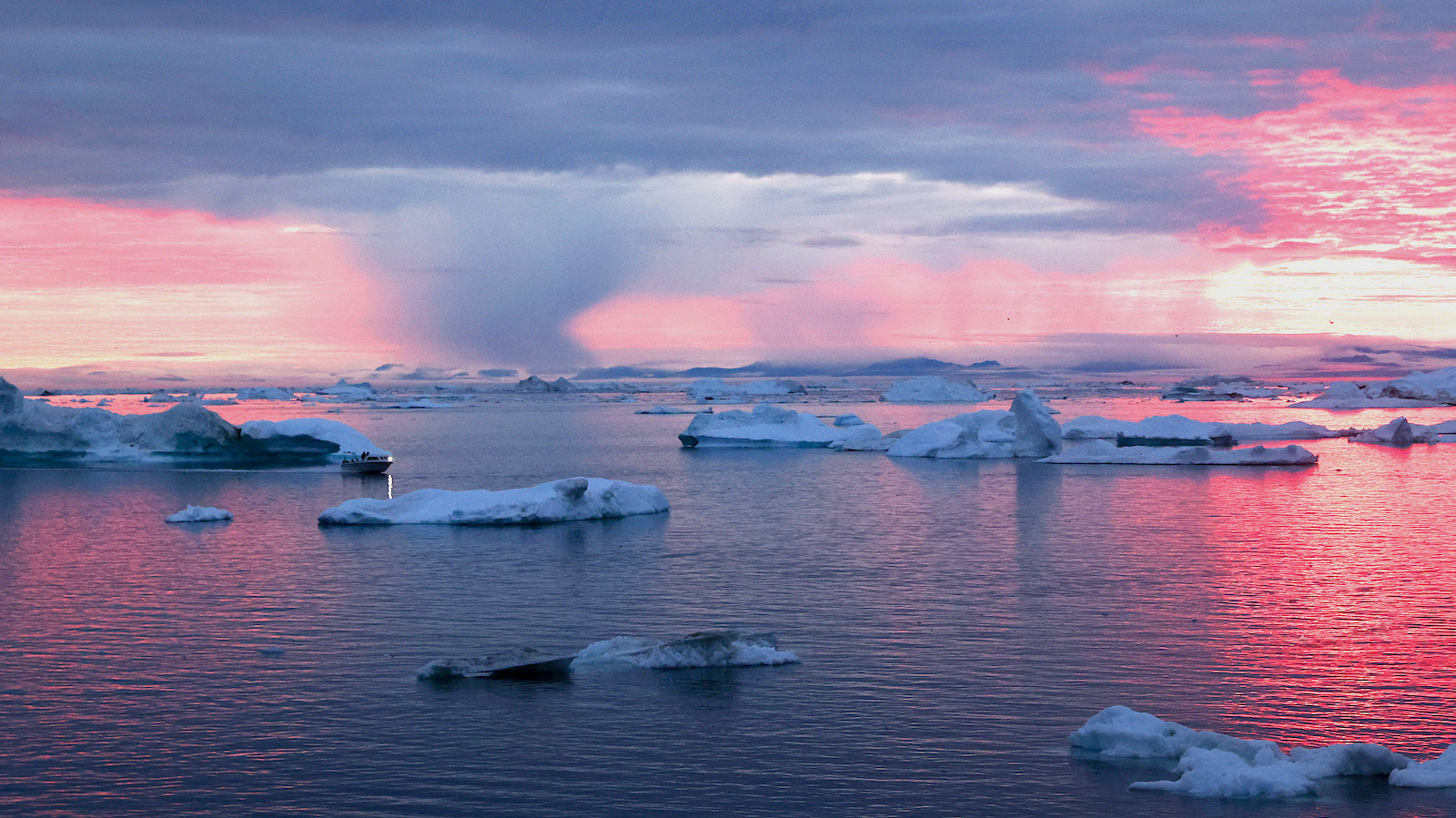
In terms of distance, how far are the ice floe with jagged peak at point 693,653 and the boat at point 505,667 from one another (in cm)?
35

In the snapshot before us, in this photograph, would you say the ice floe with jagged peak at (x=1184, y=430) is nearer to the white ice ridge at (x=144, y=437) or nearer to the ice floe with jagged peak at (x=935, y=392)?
the white ice ridge at (x=144, y=437)

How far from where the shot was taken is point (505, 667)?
1280 cm

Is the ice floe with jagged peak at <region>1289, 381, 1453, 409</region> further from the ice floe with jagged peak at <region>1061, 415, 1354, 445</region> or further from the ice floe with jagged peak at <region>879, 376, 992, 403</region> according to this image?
the ice floe with jagged peak at <region>1061, 415, 1354, 445</region>

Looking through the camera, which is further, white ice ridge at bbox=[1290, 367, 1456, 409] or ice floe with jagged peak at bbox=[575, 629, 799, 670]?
white ice ridge at bbox=[1290, 367, 1456, 409]

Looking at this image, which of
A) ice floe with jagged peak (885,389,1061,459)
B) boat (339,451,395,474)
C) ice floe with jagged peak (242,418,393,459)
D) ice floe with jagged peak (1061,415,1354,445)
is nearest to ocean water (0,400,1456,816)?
boat (339,451,395,474)

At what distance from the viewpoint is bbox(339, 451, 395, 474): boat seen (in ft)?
138

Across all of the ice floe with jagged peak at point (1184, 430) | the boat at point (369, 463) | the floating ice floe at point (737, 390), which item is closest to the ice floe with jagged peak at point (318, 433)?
the boat at point (369, 463)

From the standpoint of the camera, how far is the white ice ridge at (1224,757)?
9.15m

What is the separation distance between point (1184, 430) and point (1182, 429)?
112mm

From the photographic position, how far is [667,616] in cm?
1628

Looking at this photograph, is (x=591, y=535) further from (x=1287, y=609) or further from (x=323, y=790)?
(x=323, y=790)

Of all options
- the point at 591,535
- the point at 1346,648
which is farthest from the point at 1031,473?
the point at 1346,648

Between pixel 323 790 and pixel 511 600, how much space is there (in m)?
7.97

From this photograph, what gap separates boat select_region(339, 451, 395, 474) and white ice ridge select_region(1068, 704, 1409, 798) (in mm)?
35116
